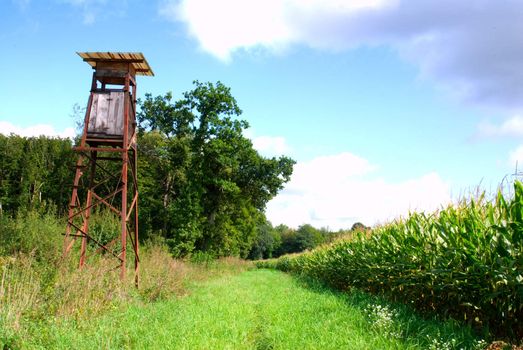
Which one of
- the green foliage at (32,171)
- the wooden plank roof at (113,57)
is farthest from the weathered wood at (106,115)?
the green foliage at (32,171)

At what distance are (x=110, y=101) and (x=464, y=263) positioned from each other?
11.7m

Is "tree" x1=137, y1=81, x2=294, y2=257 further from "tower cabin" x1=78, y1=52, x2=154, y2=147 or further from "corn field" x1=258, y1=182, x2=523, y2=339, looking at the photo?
"corn field" x1=258, y1=182, x2=523, y2=339

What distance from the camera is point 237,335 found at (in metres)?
6.69

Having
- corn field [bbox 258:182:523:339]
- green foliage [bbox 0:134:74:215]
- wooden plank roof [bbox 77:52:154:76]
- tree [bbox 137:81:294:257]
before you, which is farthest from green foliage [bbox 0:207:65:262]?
green foliage [bbox 0:134:74:215]

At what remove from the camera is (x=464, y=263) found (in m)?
6.48

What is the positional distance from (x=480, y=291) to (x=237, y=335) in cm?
380

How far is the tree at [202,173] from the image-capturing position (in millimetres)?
32906

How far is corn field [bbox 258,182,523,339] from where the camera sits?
5.61 meters

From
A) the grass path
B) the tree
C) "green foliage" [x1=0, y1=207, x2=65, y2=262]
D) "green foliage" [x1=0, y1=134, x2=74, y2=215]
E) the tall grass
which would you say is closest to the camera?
the grass path

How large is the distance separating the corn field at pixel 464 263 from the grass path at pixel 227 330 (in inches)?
39.8

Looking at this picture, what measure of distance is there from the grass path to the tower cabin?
6.51 meters

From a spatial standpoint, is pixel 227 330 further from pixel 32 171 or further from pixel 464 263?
pixel 32 171

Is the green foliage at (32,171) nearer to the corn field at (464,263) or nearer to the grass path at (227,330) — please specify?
the grass path at (227,330)

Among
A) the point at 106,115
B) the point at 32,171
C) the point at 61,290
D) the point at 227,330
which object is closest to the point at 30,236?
the point at 106,115
